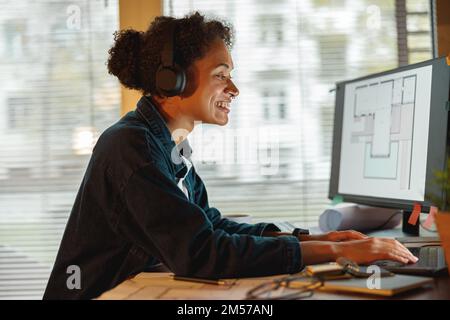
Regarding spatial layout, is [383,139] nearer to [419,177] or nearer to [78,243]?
[419,177]

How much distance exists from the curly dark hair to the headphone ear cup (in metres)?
0.06

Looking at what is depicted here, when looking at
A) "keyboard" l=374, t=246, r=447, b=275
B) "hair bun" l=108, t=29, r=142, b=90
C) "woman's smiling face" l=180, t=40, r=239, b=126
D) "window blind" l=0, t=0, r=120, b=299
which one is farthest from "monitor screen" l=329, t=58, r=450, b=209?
"window blind" l=0, t=0, r=120, b=299

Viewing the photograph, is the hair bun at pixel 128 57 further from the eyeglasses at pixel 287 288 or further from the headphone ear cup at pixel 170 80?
the eyeglasses at pixel 287 288

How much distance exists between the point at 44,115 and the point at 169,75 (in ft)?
4.42

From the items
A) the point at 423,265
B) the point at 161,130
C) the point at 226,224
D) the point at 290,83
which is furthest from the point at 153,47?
the point at 290,83

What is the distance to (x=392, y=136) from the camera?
184cm

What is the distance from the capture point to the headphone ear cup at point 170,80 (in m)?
1.48

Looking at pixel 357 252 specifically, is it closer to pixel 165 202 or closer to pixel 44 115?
pixel 165 202

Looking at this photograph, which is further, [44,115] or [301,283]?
[44,115]

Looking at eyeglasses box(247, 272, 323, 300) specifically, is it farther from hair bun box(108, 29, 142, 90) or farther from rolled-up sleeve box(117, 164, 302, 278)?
hair bun box(108, 29, 142, 90)

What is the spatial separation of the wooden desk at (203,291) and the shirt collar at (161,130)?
357mm

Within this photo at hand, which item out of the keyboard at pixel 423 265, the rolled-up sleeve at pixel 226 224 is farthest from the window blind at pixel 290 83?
the keyboard at pixel 423 265
